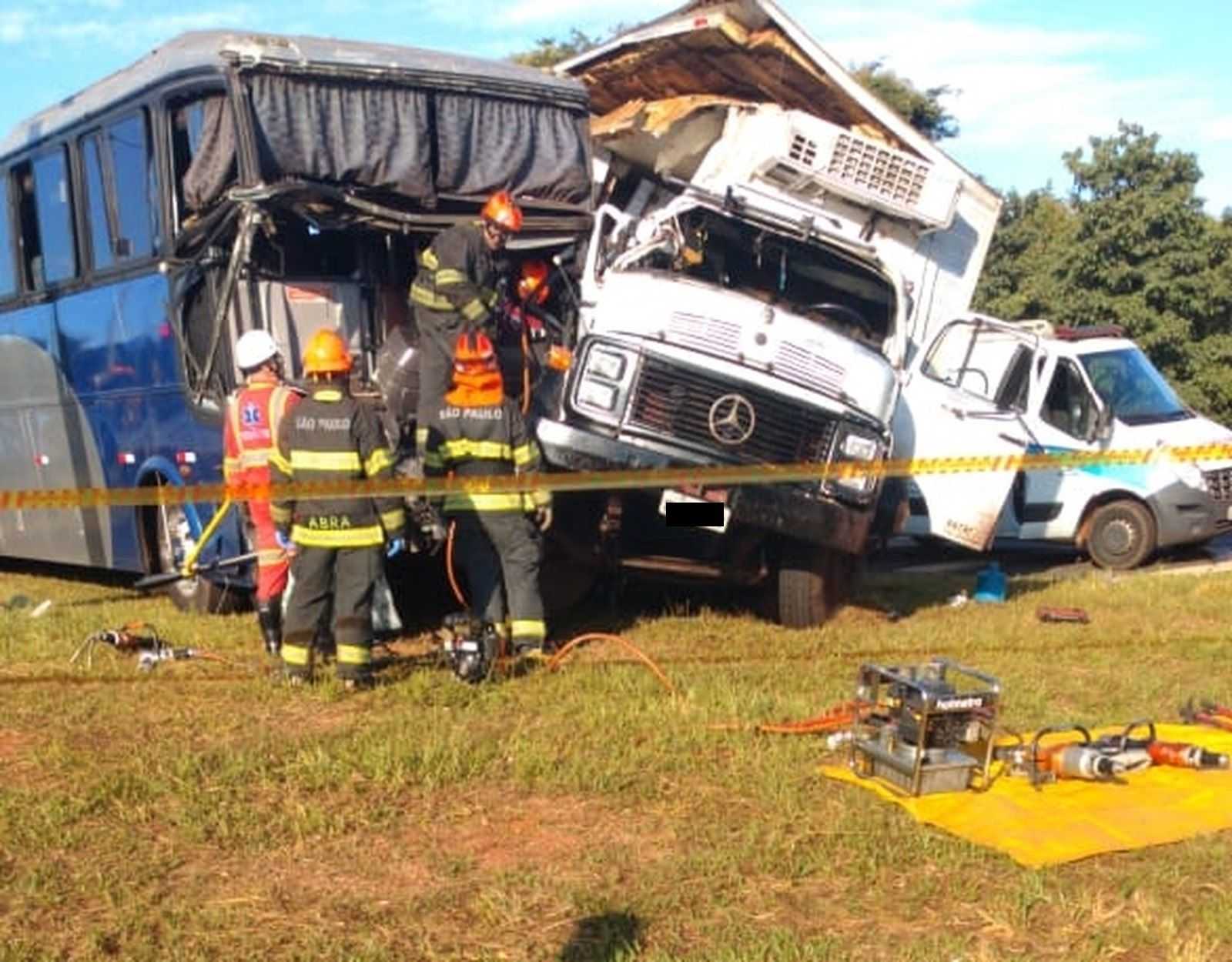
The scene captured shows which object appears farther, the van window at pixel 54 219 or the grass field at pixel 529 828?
the van window at pixel 54 219

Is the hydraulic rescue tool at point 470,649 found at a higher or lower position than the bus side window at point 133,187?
lower

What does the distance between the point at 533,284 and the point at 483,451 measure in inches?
82.7

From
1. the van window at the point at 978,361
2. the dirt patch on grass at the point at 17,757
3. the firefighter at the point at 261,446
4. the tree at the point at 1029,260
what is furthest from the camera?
the tree at the point at 1029,260

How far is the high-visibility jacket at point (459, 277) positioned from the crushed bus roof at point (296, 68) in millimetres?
1417

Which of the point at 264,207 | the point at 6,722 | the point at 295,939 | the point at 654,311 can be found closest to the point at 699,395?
the point at 654,311

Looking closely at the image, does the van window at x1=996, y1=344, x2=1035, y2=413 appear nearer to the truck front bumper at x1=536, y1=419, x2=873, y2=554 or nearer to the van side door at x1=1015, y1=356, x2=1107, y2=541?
the van side door at x1=1015, y1=356, x2=1107, y2=541

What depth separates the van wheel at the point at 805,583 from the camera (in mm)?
8492

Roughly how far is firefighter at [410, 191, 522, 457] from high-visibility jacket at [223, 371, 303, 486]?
73 centimetres

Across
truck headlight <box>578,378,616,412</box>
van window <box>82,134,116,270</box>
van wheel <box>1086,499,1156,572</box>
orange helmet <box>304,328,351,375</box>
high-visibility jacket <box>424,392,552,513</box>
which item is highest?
van window <box>82,134,116,270</box>

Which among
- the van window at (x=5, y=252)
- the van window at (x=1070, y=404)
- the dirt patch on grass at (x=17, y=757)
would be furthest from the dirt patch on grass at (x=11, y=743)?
the van window at (x=1070, y=404)

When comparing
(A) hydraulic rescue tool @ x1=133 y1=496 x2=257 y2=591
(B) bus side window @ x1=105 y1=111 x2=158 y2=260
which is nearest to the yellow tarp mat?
(A) hydraulic rescue tool @ x1=133 y1=496 x2=257 y2=591

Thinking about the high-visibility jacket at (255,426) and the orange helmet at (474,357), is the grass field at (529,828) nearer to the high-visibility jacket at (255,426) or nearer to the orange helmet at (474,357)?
the high-visibility jacket at (255,426)

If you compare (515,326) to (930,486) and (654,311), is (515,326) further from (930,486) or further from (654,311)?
(930,486)

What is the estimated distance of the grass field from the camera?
13.4ft
